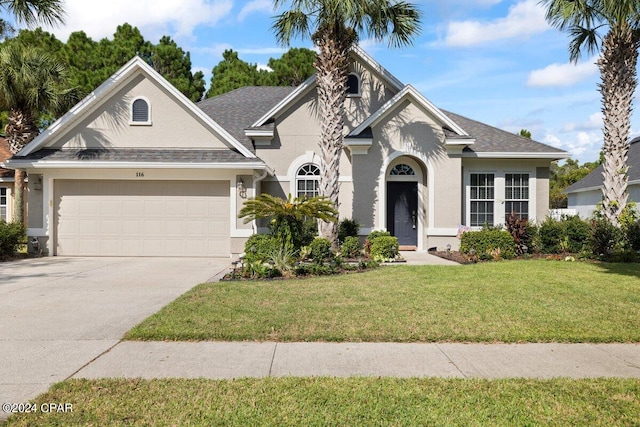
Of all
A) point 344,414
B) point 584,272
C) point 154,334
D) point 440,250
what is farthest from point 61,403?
point 440,250

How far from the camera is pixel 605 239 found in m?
13.6

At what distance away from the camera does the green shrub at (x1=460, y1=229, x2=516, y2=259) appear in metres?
13.5

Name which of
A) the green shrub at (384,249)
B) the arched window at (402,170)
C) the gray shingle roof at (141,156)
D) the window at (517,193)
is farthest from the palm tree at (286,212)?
the window at (517,193)

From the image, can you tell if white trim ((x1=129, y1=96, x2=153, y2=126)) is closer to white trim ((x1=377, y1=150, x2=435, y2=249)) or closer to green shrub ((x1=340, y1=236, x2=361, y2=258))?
green shrub ((x1=340, y1=236, x2=361, y2=258))

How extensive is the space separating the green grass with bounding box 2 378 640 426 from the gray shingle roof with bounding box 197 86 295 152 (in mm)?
12893

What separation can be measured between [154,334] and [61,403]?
2010 mm

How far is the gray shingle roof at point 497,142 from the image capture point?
1670cm

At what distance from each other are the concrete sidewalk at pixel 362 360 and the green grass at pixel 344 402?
262 millimetres

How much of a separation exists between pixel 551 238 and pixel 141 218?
513 inches

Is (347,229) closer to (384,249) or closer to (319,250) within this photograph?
(384,249)

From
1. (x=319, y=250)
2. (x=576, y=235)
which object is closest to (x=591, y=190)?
(x=576, y=235)

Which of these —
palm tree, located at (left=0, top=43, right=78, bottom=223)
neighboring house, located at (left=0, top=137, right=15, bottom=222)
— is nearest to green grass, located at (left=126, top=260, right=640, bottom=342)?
palm tree, located at (left=0, top=43, right=78, bottom=223)

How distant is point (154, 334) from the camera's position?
5.93m

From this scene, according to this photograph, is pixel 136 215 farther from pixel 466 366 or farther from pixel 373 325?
pixel 466 366
